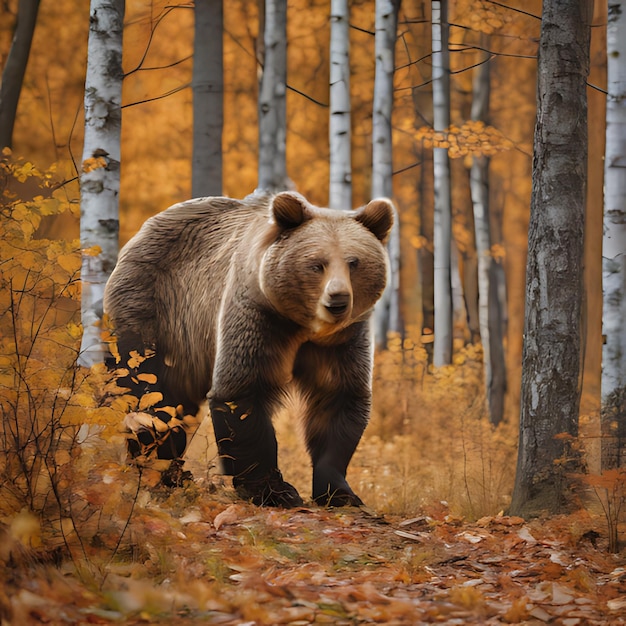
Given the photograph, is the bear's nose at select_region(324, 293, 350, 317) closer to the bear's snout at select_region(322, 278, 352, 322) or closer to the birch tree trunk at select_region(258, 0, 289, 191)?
the bear's snout at select_region(322, 278, 352, 322)

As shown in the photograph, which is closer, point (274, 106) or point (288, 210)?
point (288, 210)

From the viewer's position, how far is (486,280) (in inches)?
577

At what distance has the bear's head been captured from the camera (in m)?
5.64

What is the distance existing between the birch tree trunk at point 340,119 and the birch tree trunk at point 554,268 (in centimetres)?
475

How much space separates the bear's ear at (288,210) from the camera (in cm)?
578

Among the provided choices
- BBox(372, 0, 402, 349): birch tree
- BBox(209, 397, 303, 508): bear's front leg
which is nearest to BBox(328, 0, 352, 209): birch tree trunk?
BBox(372, 0, 402, 349): birch tree

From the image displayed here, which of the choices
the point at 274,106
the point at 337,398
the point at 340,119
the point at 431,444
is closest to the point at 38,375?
the point at 337,398

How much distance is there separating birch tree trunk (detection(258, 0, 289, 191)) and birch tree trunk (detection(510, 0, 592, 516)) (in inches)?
179

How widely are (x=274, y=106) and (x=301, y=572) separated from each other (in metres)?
7.27

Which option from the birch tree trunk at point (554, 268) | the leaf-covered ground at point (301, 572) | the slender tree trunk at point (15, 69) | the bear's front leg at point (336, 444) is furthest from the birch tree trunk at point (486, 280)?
the leaf-covered ground at point (301, 572)

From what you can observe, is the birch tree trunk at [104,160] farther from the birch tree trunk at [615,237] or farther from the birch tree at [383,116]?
the birch tree at [383,116]

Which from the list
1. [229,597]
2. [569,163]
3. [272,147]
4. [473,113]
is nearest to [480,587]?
[229,597]

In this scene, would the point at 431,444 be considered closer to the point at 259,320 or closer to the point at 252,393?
the point at 252,393

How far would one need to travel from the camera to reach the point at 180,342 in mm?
6965
